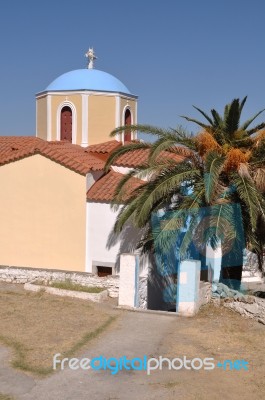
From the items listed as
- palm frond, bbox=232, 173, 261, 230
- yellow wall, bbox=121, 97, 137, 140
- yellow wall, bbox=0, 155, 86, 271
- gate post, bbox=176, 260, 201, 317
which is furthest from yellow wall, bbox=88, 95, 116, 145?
gate post, bbox=176, 260, 201, 317

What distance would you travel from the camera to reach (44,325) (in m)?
11.6

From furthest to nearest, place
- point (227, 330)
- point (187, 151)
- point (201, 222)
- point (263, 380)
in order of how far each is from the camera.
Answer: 1. point (187, 151)
2. point (201, 222)
3. point (227, 330)
4. point (263, 380)

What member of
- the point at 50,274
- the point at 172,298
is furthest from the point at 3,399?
the point at 172,298

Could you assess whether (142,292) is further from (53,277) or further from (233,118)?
(233,118)

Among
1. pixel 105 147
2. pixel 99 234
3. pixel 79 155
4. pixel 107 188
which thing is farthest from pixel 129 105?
pixel 99 234

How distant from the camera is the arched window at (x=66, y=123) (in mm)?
20875

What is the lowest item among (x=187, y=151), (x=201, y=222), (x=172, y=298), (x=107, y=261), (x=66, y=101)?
(x=172, y=298)

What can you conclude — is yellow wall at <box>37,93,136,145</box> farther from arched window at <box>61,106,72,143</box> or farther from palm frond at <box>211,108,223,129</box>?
palm frond at <box>211,108,223,129</box>

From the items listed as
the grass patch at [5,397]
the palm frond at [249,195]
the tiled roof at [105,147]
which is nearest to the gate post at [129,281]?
the palm frond at [249,195]

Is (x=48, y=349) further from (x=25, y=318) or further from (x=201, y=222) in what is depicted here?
(x=201, y=222)

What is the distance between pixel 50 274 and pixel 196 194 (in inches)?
212

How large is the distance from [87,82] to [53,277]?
9.00m

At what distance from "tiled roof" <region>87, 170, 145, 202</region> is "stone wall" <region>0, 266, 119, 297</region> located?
93.5 inches

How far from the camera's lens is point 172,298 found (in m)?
16.5
